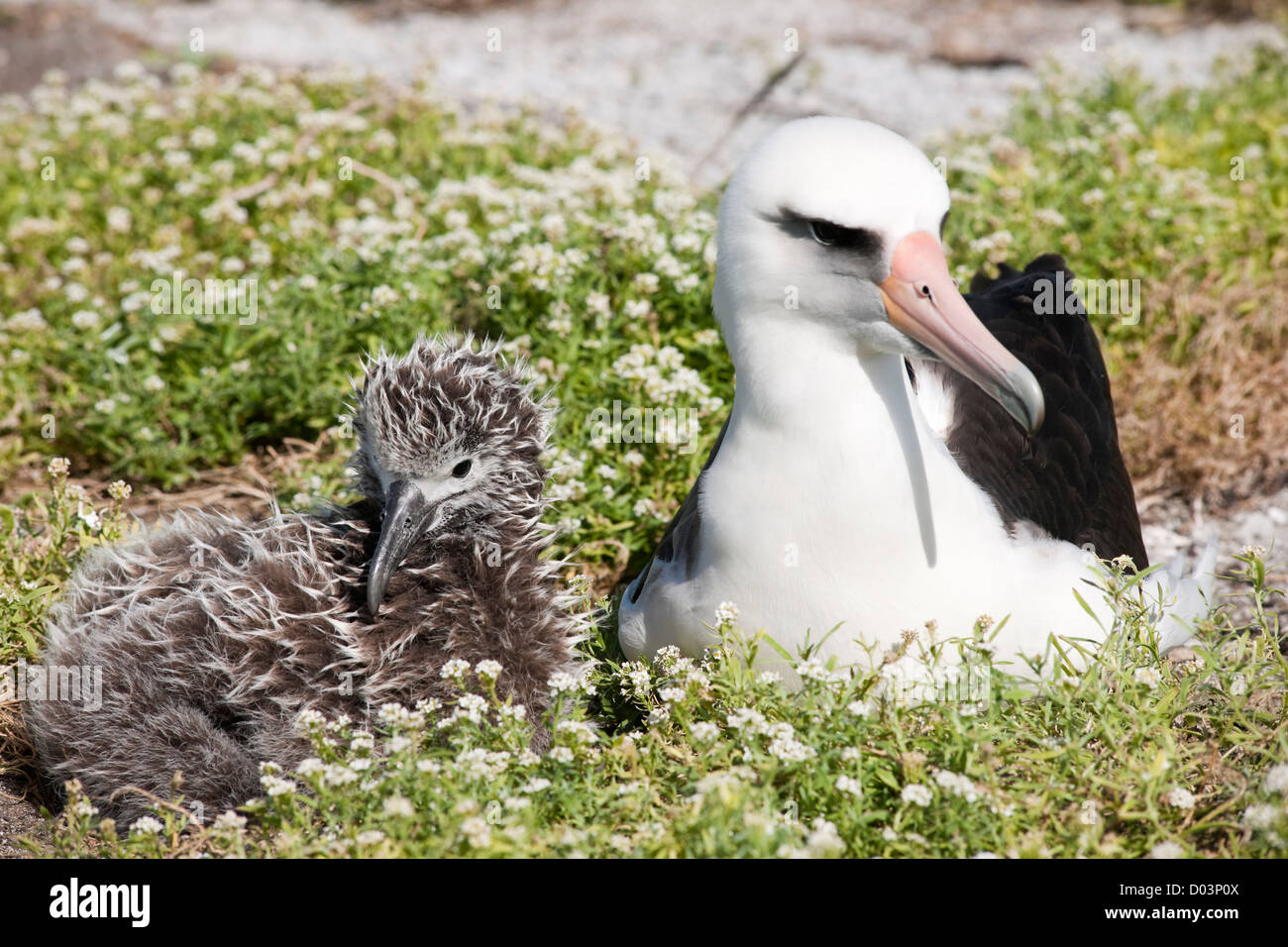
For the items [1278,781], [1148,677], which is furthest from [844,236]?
[1278,781]

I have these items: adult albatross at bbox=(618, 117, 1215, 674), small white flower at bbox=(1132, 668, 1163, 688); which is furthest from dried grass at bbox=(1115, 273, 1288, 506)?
small white flower at bbox=(1132, 668, 1163, 688)

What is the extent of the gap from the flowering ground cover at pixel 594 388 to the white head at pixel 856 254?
2.77 feet

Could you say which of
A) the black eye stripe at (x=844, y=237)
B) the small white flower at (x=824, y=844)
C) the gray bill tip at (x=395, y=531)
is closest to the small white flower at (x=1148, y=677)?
the small white flower at (x=824, y=844)

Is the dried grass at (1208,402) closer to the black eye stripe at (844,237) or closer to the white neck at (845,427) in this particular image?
the white neck at (845,427)

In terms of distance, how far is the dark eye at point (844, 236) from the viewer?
3.47 metres

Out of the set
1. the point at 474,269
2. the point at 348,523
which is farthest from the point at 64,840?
the point at 474,269

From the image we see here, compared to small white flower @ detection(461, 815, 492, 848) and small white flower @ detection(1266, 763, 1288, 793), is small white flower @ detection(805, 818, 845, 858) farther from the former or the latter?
small white flower @ detection(1266, 763, 1288, 793)

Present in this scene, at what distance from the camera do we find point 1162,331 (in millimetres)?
6348

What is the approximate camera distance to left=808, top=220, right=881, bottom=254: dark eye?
137 inches

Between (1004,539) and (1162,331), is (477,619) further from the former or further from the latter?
(1162,331)

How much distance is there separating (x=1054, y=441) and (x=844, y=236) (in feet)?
4.37

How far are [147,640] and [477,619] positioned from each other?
3.55ft

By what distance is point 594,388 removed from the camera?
5625 millimetres

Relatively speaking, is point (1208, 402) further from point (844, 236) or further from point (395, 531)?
point (395, 531)
